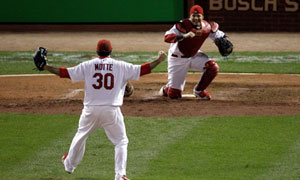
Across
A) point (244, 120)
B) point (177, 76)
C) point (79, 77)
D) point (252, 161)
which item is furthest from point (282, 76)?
point (79, 77)

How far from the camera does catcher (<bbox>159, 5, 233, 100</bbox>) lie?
477 inches

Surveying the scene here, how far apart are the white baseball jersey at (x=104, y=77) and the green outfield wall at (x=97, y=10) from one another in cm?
1510

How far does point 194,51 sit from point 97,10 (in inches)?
433

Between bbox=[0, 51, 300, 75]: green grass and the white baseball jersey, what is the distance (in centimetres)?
820

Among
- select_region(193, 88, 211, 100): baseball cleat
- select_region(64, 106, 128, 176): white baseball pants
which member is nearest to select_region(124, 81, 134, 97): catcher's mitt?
select_region(193, 88, 211, 100): baseball cleat

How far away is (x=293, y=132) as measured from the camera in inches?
403

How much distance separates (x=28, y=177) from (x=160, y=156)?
177cm

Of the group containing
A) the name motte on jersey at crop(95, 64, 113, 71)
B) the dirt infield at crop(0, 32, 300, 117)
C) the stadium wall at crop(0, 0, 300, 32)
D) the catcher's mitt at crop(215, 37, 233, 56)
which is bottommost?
the stadium wall at crop(0, 0, 300, 32)

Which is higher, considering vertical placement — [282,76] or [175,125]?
[175,125]

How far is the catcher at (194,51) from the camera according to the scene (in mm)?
12125

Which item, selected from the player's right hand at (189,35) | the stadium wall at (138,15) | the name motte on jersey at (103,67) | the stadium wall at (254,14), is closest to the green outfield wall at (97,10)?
the stadium wall at (138,15)

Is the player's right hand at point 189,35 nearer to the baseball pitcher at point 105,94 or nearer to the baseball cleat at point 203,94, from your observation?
the baseball cleat at point 203,94

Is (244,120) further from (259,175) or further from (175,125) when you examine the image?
(259,175)

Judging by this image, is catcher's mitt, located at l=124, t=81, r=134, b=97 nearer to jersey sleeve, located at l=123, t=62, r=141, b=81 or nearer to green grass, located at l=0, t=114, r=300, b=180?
green grass, located at l=0, t=114, r=300, b=180
